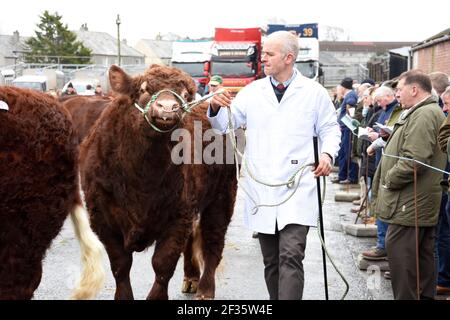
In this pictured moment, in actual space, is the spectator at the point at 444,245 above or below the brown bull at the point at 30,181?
below

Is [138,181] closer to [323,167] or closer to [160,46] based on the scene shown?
[323,167]

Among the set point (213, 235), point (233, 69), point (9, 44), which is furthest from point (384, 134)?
point (9, 44)

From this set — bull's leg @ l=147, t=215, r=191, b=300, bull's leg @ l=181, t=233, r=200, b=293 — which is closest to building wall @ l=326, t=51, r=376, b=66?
bull's leg @ l=181, t=233, r=200, b=293

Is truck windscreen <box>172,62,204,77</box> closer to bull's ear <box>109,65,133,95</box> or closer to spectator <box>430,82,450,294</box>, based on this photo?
spectator <box>430,82,450,294</box>

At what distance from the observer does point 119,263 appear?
611cm

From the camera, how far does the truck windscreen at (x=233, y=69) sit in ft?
108

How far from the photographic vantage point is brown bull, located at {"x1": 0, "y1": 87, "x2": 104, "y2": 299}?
4.48 metres

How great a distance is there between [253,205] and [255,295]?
6.48 ft

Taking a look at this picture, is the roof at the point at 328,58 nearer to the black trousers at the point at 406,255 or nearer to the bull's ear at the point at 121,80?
the black trousers at the point at 406,255

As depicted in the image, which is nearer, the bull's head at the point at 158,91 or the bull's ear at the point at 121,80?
the bull's head at the point at 158,91

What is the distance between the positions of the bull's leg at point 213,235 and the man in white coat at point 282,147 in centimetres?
168

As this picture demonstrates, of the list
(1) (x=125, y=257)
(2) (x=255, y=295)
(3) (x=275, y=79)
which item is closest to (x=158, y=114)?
(3) (x=275, y=79)

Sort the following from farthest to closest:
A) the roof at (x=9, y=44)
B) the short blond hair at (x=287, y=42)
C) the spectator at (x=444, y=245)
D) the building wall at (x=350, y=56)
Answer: the roof at (x=9, y=44), the building wall at (x=350, y=56), the spectator at (x=444, y=245), the short blond hair at (x=287, y=42)

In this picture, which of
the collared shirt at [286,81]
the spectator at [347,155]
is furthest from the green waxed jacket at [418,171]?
the spectator at [347,155]
